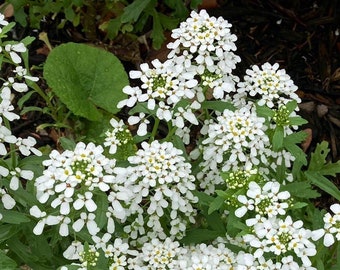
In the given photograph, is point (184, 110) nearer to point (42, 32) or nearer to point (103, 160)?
point (103, 160)

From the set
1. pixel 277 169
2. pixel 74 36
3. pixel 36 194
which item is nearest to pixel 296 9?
pixel 74 36

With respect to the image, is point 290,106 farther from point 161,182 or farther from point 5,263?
point 5,263

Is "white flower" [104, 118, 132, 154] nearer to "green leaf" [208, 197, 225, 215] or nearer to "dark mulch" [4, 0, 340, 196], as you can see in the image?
"green leaf" [208, 197, 225, 215]

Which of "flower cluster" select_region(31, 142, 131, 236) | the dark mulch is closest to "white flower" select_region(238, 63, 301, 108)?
"flower cluster" select_region(31, 142, 131, 236)

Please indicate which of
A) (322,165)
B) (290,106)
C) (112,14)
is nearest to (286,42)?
(112,14)

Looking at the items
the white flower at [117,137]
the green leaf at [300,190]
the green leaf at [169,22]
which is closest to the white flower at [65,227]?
the white flower at [117,137]

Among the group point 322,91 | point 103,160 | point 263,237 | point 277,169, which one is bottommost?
point 322,91
